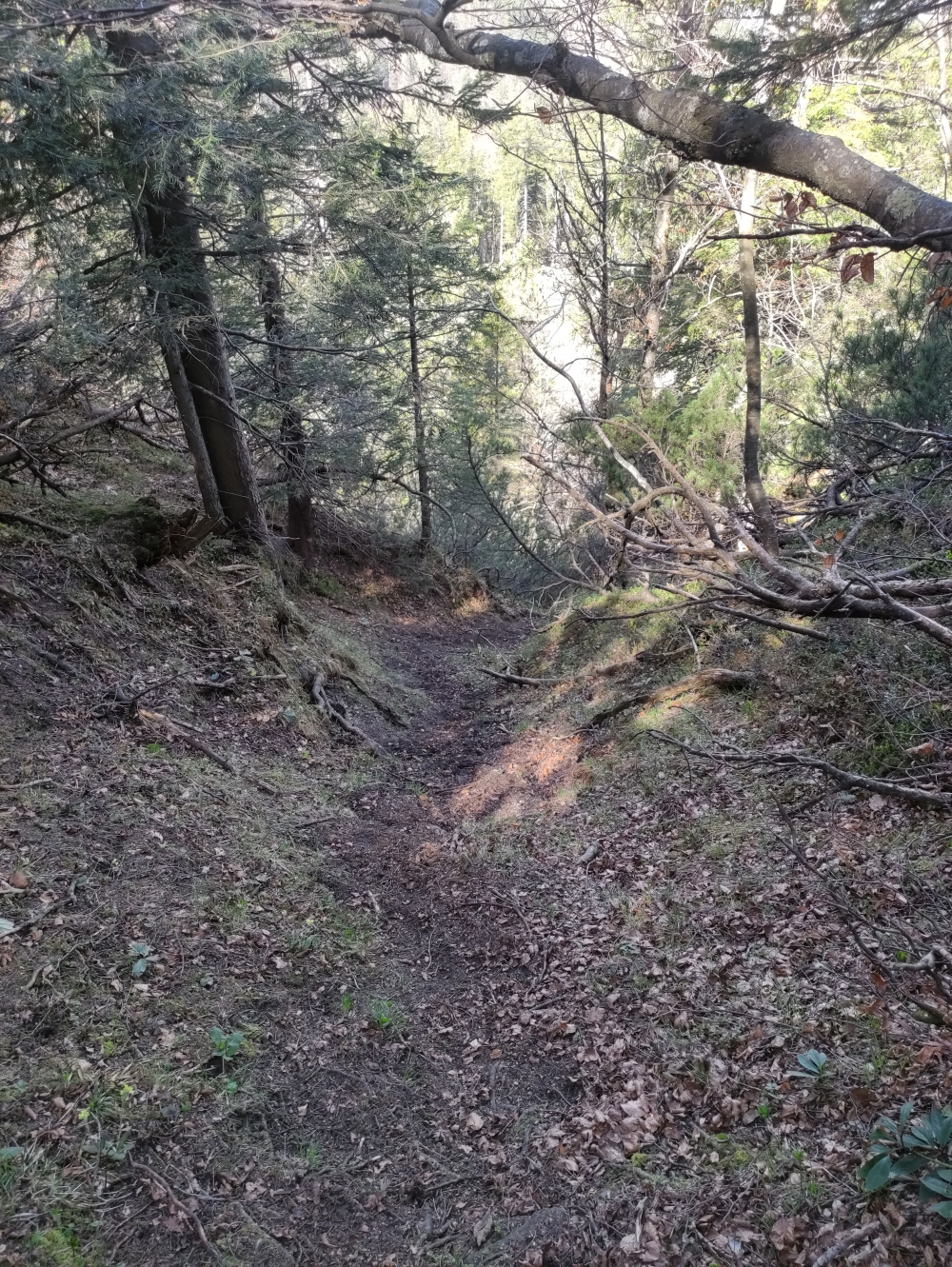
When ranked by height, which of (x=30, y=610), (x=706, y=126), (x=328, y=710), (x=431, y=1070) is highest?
(x=706, y=126)

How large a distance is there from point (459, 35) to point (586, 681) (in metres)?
7.89

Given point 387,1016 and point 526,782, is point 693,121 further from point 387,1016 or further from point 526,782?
point 526,782

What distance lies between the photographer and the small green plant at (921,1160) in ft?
7.99

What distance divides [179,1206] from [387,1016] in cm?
160

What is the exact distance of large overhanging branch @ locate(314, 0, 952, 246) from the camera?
2.73 m

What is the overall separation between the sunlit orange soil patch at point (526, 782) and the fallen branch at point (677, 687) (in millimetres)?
433

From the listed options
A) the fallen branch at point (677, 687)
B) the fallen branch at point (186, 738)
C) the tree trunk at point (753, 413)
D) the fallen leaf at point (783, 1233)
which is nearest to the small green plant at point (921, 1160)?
the fallen leaf at point (783, 1233)

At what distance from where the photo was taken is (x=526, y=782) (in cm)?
800

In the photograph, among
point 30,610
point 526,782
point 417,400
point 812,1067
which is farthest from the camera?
point 417,400

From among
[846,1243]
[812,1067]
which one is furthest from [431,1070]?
[846,1243]

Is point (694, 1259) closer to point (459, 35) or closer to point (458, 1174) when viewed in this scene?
point (458, 1174)

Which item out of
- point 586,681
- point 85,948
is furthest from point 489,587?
point 85,948

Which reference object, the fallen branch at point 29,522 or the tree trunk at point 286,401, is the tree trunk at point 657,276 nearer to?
the tree trunk at point 286,401

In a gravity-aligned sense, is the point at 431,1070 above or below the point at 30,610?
below
